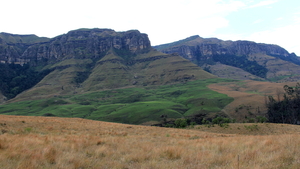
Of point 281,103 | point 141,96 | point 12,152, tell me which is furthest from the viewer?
point 141,96

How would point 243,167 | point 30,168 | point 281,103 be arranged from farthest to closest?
point 281,103 → point 243,167 → point 30,168

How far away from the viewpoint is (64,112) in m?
126

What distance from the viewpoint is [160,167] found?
7.97 m

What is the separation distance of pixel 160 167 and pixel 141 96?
165100 millimetres

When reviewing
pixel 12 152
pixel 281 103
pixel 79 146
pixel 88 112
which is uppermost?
pixel 12 152

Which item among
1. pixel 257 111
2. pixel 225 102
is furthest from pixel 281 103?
pixel 225 102

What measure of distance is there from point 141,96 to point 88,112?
56.3 m

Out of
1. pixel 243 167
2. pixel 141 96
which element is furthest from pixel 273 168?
pixel 141 96

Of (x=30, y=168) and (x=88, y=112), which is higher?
(x=30, y=168)

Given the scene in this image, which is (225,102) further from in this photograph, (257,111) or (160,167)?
(160,167)

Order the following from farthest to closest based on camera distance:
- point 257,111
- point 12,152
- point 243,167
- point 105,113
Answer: point 105,113
point 257,111
point 12,152
point 243,167

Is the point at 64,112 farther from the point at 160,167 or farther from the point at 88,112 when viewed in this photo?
the point at 160,167

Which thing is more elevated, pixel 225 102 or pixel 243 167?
pixel 243 167

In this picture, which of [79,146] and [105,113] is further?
[105,113]
